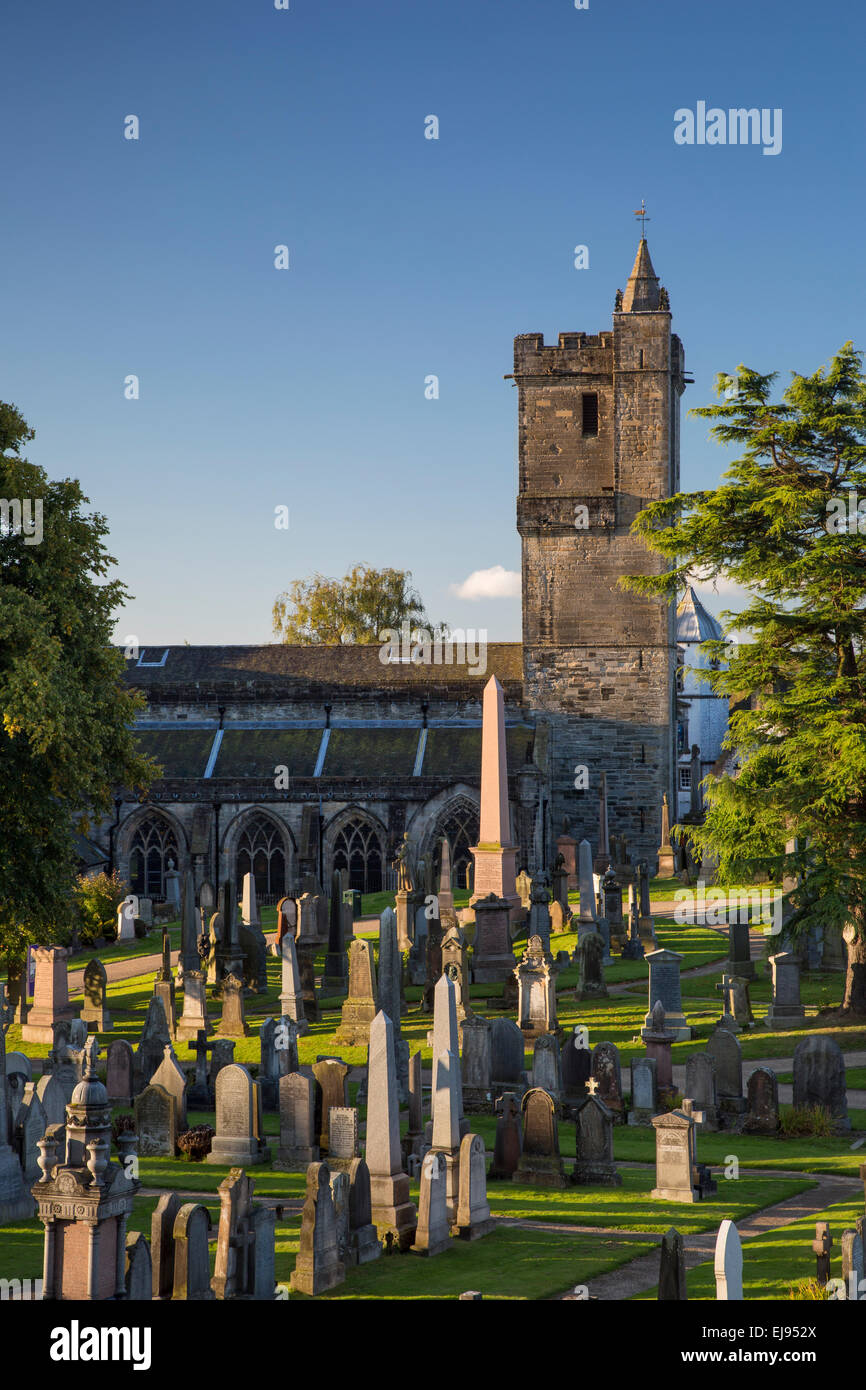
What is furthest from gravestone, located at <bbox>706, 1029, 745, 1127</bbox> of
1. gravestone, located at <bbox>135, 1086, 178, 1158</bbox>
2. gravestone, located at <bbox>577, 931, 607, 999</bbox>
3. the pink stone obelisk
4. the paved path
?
the pink stone obelisk

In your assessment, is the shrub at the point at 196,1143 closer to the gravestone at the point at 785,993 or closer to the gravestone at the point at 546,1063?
the gravestone at the point at 546,1063

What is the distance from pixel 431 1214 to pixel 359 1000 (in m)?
8.58

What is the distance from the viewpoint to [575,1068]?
702 inches

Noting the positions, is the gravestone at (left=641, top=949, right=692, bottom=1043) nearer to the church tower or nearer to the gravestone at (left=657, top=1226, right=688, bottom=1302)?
the gravestone at (left=657, top=1226, right=688, bottom=1302)

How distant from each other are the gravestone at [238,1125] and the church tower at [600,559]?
28.7m

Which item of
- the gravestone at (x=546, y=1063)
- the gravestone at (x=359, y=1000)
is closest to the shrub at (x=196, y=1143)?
the gravestone at (x=546, y=1063)

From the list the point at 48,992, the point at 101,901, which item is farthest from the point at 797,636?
the point at 101,901

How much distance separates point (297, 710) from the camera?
44.7 meters

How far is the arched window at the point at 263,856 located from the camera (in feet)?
136

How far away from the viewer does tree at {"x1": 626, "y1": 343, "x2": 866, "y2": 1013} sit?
20297mm

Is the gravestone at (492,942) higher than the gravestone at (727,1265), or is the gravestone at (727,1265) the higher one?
the gravestone at (492,942)

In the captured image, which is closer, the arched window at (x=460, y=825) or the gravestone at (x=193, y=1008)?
the gravestone at (x=193, y=1008)
